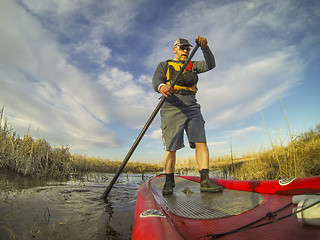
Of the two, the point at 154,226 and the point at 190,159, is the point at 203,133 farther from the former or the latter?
the point at 190,159

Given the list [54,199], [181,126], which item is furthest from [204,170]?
[54,199]

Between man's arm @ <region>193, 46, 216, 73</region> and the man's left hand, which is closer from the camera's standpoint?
the man's left hand

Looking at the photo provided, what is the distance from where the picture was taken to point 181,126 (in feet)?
10.5

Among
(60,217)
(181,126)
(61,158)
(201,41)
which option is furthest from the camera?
(61,158)

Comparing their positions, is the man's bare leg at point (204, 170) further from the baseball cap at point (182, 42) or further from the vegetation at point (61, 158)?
the vegetation at point (61, 158)

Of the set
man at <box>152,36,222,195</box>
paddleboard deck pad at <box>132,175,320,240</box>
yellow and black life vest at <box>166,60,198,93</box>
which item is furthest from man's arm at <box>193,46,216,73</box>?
paddleboard deck pad at <box>132,175,320,240</box>

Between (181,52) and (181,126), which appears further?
(181,52)

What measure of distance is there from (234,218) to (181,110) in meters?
2.01

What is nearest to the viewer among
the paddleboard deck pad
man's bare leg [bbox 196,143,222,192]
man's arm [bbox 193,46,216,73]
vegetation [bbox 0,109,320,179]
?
the paddleboard deck pad

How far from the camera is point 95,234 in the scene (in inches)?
78.0

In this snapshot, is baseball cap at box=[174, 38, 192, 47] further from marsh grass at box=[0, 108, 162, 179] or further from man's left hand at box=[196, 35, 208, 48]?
marsh grass at box=[0, 108, 162, 179]

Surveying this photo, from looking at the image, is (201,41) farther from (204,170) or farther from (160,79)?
(204,170)

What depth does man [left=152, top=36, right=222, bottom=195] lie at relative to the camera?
3.13 meters

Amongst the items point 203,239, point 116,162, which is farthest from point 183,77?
point 116,162
